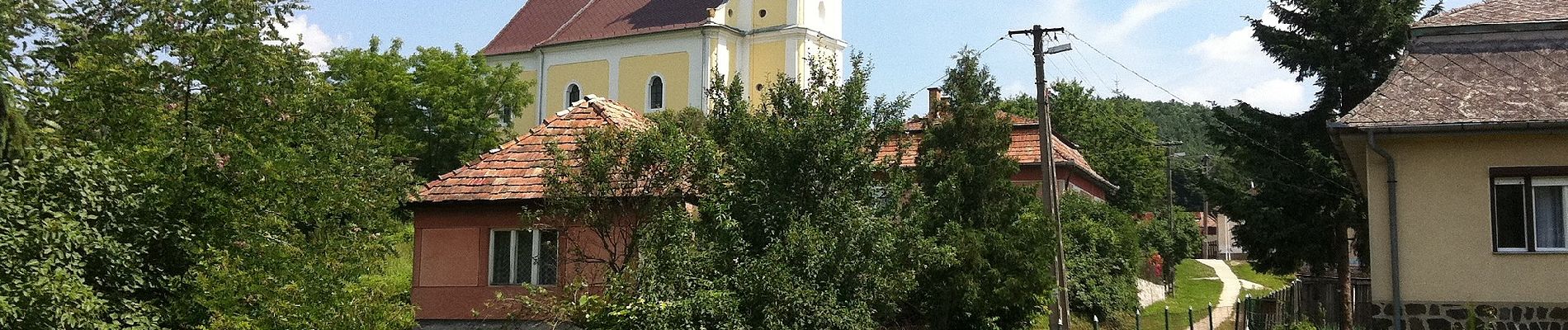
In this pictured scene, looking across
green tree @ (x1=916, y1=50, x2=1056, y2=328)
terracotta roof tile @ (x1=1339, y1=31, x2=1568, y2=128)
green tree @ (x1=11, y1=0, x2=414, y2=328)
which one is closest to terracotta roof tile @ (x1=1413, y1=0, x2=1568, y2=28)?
terracotta roof tile @ (x1=1339, y1=31, x2=1568, y2=128)

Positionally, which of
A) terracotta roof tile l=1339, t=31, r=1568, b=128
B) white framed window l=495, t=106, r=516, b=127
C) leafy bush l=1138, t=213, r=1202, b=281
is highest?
white framed window l=495, t=106, r=516, b=127

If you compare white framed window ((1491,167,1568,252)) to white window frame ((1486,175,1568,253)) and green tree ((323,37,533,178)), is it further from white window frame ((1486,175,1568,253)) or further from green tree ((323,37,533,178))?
green tree ((323,37,533,178))

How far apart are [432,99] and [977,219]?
2347 cm

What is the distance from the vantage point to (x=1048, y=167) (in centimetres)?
2205

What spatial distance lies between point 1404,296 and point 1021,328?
631 centimetres

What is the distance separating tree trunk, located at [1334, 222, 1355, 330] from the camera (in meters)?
23.8

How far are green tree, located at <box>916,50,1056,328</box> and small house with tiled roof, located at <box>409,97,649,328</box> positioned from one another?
172 inches

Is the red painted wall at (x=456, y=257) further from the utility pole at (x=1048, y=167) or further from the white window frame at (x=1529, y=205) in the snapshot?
the white window frame at (x=1529, y=205)

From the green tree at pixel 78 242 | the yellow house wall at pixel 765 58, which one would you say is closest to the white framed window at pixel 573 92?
the yellow house wall at pixel 765 58

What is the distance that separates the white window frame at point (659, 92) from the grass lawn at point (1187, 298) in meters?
19.5

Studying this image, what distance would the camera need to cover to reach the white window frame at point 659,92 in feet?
176

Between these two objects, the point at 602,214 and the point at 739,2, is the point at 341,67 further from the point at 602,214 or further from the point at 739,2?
the point at 602,214

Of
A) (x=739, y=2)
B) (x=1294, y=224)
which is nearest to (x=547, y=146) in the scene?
(x=1294, y=224)

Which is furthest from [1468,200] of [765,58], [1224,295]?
[765,58]
